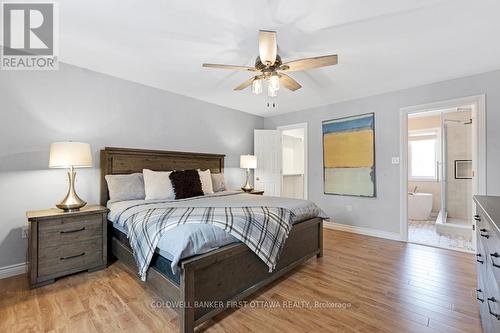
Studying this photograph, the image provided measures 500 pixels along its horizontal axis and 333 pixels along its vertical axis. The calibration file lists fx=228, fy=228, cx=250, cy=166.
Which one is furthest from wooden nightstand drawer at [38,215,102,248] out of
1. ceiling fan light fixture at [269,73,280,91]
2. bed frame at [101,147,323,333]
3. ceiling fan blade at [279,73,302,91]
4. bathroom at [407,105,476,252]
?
bathroom at [407,105,476,252]

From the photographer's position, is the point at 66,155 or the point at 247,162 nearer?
the point at 66,155

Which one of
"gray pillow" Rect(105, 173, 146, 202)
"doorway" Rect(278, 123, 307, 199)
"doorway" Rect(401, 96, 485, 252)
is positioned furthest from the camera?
"doorway" Rect(278, 123, 307, 199)

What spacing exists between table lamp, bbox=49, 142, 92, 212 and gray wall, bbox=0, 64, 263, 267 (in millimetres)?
407

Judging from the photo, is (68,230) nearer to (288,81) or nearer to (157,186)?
(157,186)

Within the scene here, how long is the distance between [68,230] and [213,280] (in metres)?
1.78

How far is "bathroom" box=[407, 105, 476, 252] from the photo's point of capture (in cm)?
380

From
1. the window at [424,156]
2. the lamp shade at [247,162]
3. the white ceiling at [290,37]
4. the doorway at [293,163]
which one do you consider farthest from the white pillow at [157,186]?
the window at [424,156]

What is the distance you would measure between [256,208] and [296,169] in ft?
15.2

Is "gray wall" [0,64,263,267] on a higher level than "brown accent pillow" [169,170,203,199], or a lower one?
higher

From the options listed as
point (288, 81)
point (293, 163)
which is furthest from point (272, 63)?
point (293, 163)

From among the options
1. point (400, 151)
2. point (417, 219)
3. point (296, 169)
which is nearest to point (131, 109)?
point (400, 151)

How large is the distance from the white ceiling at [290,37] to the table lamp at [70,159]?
1082 millimetres

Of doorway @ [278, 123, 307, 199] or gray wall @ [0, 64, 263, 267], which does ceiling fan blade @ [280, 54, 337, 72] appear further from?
doorway @ [278, 123, 307, 199]

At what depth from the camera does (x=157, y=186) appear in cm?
303
